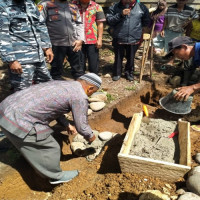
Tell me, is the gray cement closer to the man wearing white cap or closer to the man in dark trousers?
the man wearing white cap

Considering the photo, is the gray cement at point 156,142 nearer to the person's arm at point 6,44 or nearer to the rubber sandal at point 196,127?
the rubber sandal at point 196,127

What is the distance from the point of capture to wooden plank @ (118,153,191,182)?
2334mm

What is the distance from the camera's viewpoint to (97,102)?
4094mm

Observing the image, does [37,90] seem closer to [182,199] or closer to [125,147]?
[125,147]

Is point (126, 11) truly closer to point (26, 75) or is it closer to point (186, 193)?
point (26, 75)

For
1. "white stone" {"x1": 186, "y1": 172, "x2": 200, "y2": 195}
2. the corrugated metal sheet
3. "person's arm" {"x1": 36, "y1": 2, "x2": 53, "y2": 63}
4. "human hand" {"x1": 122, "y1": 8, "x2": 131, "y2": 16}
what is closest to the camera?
"white stone" {"x1": 186, "y1": 172, "x2": 200, "y2": 195}

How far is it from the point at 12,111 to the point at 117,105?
2468 mm

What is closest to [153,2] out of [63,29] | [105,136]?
[63,29]

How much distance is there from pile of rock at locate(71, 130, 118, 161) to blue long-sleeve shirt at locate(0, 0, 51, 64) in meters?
1.40

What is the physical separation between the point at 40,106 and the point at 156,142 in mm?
1765

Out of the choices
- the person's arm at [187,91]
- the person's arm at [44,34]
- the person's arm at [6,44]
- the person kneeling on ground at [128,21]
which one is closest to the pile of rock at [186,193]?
the person's arm at [187,91]

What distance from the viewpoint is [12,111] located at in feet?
7.09

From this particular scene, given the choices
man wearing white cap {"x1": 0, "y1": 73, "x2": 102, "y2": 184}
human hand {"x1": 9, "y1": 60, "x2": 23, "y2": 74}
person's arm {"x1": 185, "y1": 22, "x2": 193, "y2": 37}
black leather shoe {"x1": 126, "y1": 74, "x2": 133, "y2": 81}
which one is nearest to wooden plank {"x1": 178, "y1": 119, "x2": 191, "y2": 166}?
man wearing white cap {"x1": 0, "y1": 73, "x2": 102, "y2": 184}

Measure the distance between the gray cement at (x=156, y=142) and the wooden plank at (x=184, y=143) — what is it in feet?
0.44
